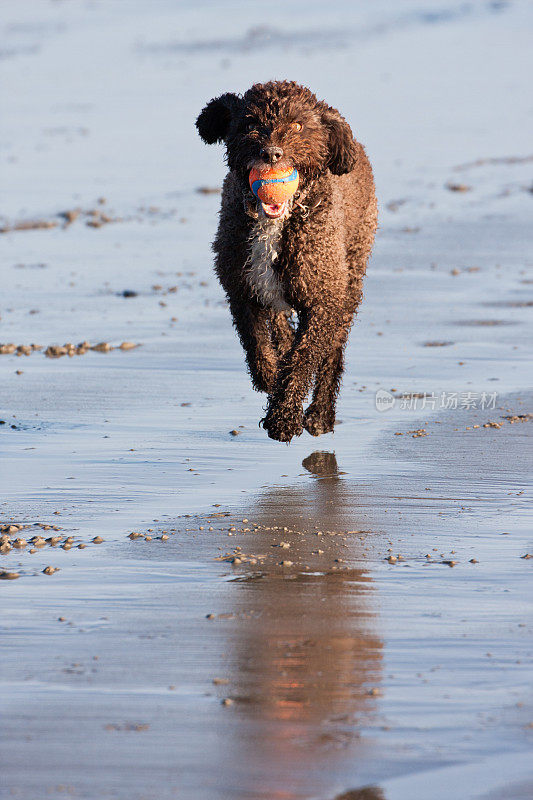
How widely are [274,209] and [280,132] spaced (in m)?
0.38

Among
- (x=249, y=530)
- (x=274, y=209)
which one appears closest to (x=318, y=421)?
(x=274, y=209)

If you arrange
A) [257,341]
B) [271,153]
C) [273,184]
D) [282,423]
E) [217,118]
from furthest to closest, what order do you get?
[257,341]
[217,118]
[282,423]
[273,184]
[271,153]

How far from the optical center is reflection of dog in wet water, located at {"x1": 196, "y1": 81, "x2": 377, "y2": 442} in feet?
22.0

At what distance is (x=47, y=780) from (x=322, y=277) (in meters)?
4.03

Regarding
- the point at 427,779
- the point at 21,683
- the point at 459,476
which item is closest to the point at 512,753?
the point at 427,779

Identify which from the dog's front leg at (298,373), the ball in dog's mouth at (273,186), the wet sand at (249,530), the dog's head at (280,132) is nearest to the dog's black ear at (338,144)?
the dog's head at (280,132)

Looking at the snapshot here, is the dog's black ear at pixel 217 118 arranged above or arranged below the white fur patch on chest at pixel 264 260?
above

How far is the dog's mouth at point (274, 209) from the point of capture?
6.75 meters

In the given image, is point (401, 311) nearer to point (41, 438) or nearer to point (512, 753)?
point (41, 438)

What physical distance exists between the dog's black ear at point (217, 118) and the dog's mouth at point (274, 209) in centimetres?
60

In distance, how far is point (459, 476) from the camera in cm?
648

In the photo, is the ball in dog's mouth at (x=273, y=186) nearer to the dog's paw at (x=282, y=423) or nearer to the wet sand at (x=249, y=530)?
the dog's paw at (x=282, y=423)

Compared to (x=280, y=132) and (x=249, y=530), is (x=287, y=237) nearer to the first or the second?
(x=280, y=132)

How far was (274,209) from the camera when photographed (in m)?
6.76
